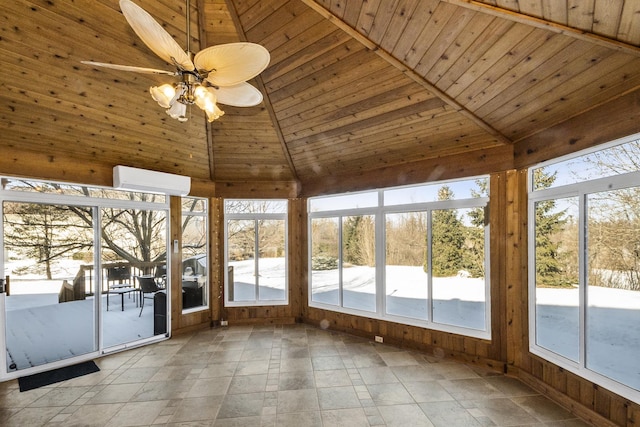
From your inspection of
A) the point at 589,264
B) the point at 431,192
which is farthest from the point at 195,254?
the point at 589,264

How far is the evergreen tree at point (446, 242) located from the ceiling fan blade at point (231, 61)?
334cm

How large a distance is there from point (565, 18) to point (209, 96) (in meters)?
2.57

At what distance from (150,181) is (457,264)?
16.5 feet

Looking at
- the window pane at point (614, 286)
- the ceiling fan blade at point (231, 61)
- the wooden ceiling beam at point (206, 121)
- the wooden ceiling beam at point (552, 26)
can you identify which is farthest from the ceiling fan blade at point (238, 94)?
the window pane at point (614, 286)

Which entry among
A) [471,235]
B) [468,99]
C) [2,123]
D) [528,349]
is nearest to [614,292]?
[528,349]

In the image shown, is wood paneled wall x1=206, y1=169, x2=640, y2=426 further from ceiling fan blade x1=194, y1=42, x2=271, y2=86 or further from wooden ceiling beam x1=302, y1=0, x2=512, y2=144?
ceiling fan blade x1=194, y1=42, x2=271, y2=86

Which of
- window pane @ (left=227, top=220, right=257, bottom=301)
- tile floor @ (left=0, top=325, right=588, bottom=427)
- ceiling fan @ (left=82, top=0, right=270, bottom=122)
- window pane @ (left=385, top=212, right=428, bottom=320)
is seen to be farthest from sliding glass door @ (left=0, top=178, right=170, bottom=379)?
window pane @ (left=385, top=212, right=428, bottom=320)

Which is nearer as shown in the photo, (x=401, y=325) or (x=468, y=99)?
(x=468, y=99)

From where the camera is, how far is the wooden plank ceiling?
2311mm

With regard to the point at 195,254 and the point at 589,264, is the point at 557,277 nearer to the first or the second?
the point at 589,264

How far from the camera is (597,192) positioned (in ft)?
9.41

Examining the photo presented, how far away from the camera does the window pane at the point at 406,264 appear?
4.62m

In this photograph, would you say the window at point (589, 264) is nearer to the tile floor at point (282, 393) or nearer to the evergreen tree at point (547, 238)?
the evergreen tree at point (547, 238)

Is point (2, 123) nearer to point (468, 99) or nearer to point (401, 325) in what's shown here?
point (468, 99)
